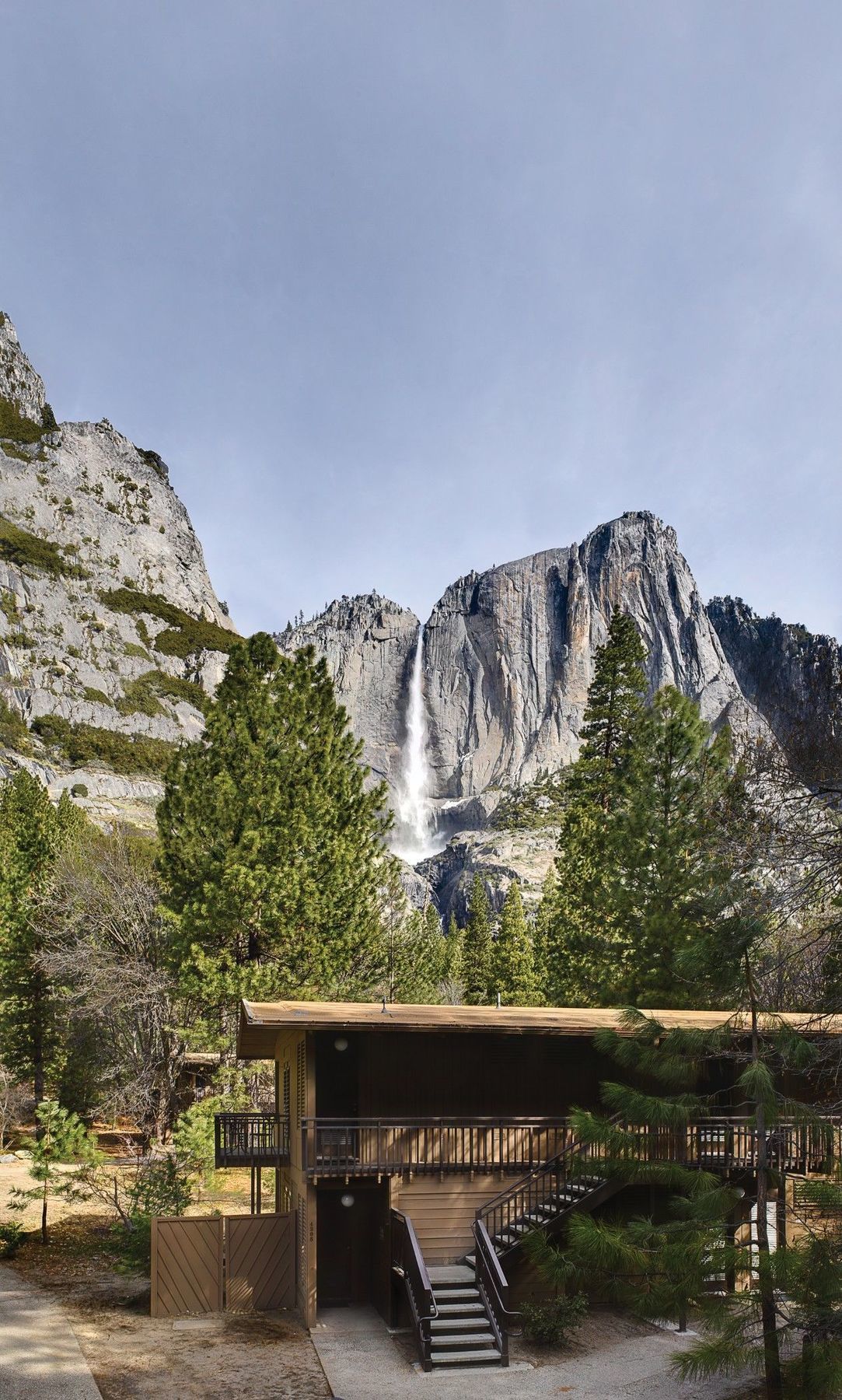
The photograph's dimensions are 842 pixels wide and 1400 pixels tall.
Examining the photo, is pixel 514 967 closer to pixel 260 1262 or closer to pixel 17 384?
pixel 260 1262

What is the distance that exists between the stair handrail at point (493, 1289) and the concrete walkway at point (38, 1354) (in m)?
5.17

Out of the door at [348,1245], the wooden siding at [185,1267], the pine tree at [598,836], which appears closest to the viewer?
the wooden siding at [185,1267]

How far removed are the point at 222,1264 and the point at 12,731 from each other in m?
77.1

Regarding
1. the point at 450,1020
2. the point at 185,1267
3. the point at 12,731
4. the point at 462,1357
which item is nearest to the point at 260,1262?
the point at 185,1267

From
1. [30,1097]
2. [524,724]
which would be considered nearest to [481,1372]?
[30,1097]

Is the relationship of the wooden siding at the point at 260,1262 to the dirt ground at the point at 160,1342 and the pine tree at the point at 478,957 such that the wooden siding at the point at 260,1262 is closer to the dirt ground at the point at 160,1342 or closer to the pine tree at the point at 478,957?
the dirt ground at the point at 160,1342

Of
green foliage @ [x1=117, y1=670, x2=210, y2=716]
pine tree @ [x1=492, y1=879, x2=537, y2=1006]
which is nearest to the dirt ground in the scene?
pine tree @ [x1=492, y1=879, x2=537, y2=1006]

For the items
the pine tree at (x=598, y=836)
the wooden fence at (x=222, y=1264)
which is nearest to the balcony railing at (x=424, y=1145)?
the wooden fence at (x=222, y=1264)

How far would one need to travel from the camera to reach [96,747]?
9150 centimetres

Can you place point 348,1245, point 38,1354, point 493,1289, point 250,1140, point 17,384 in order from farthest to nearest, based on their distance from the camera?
point 17,384
point 250,1140
point 348,1245
point 493,1289
point 38,1354

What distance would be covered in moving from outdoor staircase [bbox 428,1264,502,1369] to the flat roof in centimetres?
344

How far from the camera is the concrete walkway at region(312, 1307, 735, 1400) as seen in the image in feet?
39.8

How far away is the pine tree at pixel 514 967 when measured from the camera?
47594 millimetres

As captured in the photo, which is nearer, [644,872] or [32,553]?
[644,872]
